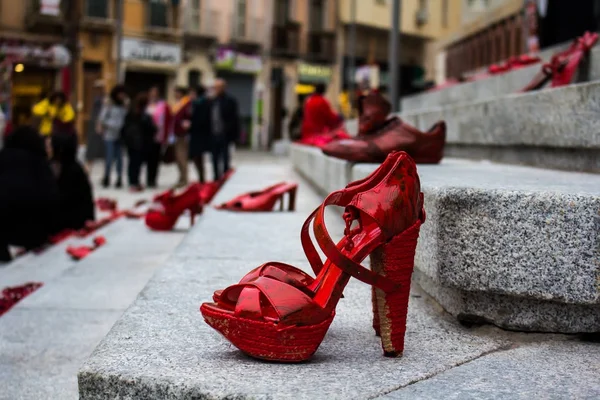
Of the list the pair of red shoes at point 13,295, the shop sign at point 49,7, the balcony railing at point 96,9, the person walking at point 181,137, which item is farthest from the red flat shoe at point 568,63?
the balcony railing at point 96,9

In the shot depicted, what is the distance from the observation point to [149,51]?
30.6m

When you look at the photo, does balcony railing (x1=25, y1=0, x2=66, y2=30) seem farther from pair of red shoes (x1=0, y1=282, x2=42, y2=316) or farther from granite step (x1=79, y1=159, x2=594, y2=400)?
granite step (x1=79, y1=159, x2=594, y2=400)

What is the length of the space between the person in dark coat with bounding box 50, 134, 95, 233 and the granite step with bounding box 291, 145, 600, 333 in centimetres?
493

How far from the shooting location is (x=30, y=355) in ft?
8.44

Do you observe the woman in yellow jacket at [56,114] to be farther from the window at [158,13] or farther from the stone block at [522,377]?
the window at [158,13]

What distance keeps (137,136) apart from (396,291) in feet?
34.0

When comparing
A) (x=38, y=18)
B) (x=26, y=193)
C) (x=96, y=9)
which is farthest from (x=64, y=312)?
(x=96, y=9)

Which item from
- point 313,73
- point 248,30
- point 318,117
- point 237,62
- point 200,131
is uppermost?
point 248,30

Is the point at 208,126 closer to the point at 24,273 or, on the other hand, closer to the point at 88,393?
the point at 24,273

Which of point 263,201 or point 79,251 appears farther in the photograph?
point 79,251

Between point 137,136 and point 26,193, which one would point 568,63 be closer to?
point 26,193

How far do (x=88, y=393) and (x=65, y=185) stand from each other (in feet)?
→ 18.1

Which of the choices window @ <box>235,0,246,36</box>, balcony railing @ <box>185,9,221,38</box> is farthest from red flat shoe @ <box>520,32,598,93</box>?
window @ <box>235,0,246,36</box>

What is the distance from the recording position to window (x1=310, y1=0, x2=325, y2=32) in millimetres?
→ 36875
